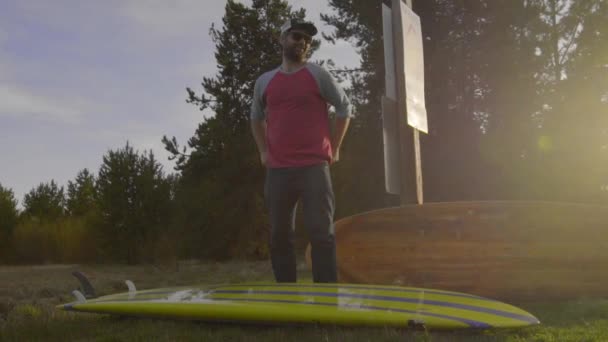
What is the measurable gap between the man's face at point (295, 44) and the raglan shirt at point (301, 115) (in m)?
0.07

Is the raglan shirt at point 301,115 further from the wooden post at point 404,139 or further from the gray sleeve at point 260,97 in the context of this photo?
the wooden post at point 404,139

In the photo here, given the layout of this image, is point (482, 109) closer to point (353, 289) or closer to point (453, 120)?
point (453, 120)

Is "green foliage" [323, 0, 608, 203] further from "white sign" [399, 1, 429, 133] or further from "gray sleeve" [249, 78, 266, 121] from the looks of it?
"gray sleeve" [249, 78, 266, 121]

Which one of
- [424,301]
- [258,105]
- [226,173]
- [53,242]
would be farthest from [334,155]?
[53,242]

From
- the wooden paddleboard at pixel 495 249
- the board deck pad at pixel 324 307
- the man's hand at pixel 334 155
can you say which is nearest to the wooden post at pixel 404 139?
the wooden paddleboard at pixel 495 249

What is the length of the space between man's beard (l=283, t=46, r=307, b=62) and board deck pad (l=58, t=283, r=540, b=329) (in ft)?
3.74

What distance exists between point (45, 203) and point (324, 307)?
771 inches

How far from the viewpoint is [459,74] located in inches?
482

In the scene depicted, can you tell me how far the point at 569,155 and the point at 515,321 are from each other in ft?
37.0

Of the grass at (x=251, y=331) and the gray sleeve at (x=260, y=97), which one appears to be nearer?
the grass at (x=251, y=331)

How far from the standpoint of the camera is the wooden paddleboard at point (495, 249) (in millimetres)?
3184

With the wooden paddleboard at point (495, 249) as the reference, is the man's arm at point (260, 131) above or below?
above

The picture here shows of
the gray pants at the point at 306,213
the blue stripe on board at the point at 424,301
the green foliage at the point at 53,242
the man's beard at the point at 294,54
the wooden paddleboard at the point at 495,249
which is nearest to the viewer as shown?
the blue stripe on board at the point at 424,301

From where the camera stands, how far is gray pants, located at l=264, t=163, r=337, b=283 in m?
2.60
